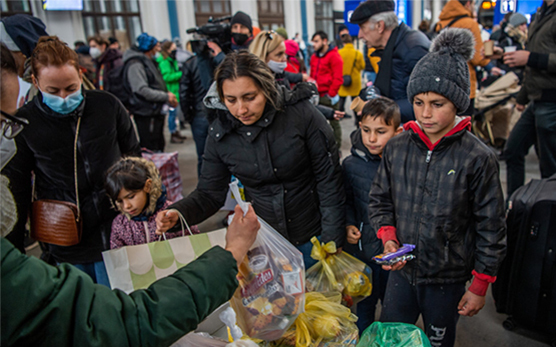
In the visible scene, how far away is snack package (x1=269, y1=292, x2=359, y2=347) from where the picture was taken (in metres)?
1.34

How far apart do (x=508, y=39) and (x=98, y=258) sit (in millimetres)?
6961

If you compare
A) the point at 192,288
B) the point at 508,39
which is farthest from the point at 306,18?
the point at 192,288

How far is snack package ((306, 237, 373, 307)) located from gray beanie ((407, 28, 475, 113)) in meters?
0.81

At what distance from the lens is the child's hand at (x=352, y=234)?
6.36ft

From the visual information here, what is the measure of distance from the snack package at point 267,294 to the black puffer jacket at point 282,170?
0.48 m

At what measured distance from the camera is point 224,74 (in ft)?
5.59

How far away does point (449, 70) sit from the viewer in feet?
4.80

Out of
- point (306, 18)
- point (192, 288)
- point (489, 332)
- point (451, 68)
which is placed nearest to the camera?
point (192, 288)

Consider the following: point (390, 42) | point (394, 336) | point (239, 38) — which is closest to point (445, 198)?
point (394, 336)

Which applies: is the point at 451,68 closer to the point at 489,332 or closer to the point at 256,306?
the point at 256,306

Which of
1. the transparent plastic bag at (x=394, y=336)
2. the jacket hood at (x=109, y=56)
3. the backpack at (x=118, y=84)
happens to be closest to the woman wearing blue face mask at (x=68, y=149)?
the transparent plastic bag at (x=394, y=336)

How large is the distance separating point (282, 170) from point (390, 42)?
4.63ft

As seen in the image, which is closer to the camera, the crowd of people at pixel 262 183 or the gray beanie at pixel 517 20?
the crowd of people at pixel 262 183

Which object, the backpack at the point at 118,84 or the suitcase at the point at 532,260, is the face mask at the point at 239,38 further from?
the suitcase at the point at 532,260
